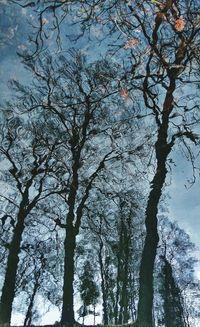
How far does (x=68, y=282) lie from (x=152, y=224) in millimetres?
6619

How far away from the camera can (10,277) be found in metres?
19.9

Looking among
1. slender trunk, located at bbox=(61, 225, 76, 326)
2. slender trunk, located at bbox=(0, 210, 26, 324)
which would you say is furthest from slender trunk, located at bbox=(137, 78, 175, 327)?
slender trunk, located at bbox=(0, 210, 26, 324)

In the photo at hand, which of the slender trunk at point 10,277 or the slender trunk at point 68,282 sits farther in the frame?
the slender trunk at point 10,277

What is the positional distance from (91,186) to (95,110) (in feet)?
14.9

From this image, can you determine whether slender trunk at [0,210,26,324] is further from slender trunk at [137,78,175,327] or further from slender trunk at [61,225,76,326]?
slender trunk at [137,78,175,327]

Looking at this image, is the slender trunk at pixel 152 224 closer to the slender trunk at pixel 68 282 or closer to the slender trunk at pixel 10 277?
the slender trunk at pixel 68 282

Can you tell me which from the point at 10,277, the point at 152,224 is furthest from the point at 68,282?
the point at 152,224

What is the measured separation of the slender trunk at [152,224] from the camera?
1171cm

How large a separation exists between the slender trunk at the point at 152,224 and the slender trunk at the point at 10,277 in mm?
8027

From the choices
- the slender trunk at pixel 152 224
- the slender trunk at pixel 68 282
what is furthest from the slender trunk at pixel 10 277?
the slender trunk at pixel 152 224

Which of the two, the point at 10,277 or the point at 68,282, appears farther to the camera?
the point at 10,277

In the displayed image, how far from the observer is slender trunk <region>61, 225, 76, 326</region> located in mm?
16391

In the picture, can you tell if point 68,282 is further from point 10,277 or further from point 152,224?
point 152,224

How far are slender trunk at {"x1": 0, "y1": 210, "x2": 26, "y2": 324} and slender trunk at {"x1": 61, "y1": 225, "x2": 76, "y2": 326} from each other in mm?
2955
